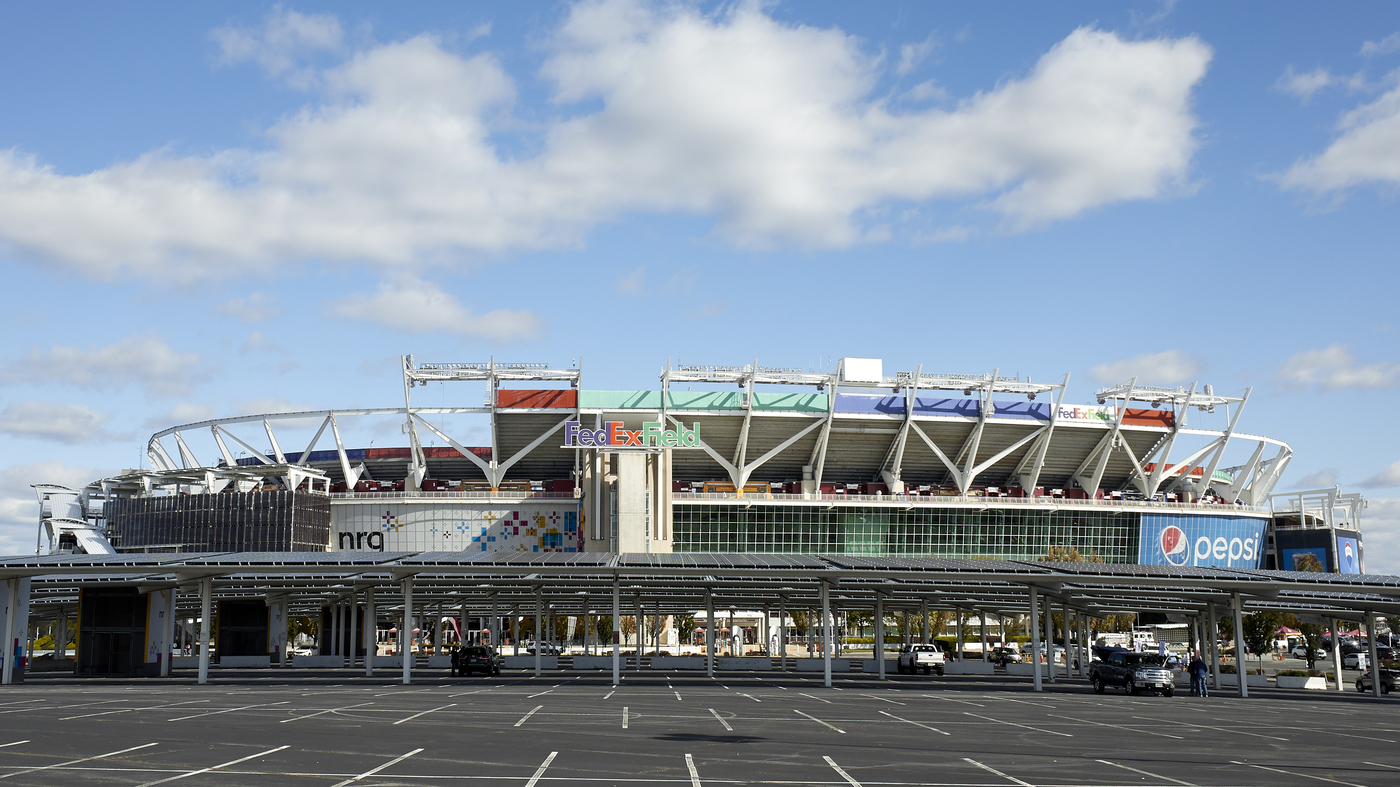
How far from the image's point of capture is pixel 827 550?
10506 centimetres

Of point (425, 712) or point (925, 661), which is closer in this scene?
point (425, 712)

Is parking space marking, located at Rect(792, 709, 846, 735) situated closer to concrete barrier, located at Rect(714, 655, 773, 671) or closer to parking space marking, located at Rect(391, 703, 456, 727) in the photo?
parking space marking, located at Rect(391, 703, 456, 727)

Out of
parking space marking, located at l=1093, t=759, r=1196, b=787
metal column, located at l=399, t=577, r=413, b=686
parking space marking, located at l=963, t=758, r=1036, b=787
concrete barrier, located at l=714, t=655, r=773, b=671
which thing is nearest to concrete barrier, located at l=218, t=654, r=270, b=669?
metal column, located at l=399, t=577, r=413, b=686

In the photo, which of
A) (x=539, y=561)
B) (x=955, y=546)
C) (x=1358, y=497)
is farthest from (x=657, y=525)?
(x=1358, y=497)

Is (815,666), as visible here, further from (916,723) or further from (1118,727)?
(1118,727)

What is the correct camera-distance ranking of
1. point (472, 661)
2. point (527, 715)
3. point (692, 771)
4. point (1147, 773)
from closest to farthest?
point (692, 771), point (1147, 773), point (527, 715), point (472, 661)

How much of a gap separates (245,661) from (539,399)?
117 feet

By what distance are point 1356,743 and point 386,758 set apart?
23.2 metres

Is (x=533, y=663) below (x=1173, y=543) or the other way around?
below

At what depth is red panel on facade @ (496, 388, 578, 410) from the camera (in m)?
98.9

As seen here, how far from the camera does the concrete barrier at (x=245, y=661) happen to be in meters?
72.8

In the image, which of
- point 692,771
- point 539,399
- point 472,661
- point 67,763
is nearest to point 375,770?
point 692,771

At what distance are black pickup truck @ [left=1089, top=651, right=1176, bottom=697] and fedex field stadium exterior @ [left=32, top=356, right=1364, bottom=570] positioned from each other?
164 feet

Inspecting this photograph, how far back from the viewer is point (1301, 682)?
56.7 meters
